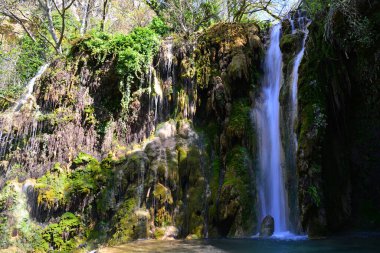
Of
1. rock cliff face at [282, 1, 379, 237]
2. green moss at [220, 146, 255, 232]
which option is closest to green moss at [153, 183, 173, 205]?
green moss at [220, 146, 255, 232]

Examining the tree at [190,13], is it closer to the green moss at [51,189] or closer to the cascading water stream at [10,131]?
the cascading water stream at [10,131]

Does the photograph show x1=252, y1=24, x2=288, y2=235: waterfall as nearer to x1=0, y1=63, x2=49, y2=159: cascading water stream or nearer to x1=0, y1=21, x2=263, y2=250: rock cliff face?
x1=0, y1=21, x2=263, y2=250: rock cliff face

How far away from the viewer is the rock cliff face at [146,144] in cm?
1094

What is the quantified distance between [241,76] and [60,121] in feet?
22.5

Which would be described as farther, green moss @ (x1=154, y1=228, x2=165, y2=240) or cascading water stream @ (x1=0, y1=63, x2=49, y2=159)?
cascading water stream @ (x1=0, y1=63, x2=49, y2=159)

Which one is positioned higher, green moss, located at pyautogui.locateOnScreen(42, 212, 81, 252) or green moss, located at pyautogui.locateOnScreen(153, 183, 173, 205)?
green moss, located at pyautogui.locateOnScreen(153, 183, 173, 205)

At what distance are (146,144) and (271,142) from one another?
435cm

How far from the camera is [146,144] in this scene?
12859 mm

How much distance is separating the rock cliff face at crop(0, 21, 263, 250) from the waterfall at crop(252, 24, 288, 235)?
13.6 inches

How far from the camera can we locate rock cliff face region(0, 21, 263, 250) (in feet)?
35.9

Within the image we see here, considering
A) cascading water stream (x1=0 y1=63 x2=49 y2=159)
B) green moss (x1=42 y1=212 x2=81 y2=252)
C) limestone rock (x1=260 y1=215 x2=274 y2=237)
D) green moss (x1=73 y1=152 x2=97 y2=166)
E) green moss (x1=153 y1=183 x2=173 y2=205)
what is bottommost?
green moss (x1=42 y1=212 x2=81 y2=252)

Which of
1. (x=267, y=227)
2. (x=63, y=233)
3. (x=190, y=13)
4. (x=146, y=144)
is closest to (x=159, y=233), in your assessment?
(x=63, y=233)

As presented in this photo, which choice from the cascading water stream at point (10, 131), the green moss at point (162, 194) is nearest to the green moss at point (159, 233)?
the green moss at point (162, 194)

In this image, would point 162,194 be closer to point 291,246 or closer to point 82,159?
point 82,159
